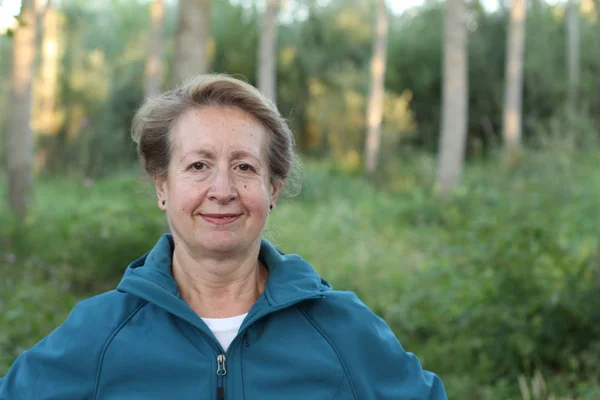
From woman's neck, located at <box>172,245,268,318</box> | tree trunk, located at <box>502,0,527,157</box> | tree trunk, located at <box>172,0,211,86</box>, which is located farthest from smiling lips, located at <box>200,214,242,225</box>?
tree trunk, located at <box>502,0,527,157</box>

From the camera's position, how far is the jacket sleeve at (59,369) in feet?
7.16

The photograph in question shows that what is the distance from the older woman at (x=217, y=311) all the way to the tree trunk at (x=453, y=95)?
1221cm

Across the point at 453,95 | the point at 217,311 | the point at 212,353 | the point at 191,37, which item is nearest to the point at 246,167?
the point at 217,311

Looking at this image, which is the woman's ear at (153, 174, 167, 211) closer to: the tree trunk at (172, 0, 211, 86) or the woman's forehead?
the woman's forehead

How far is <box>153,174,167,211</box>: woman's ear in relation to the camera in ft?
8.50

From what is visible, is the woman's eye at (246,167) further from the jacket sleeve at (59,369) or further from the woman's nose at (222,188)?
the jacket sleeve at (59,369)

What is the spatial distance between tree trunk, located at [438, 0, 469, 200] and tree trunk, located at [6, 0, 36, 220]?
733cm

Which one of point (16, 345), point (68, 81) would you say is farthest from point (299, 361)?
point (68, 81)

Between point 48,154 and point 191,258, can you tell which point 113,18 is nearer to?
point 48,154

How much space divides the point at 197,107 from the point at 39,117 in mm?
20021

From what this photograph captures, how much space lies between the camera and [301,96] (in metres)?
29.0

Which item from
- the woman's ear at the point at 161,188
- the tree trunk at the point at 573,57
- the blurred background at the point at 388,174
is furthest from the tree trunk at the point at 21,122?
the tree trunk at the point at 573,57

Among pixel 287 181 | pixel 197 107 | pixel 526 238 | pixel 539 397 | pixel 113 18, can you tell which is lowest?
pixel 539 397

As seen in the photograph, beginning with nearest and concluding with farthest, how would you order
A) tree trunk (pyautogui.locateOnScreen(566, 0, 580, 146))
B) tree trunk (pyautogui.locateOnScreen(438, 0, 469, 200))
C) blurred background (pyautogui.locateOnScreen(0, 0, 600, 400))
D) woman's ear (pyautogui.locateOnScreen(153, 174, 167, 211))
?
1. woman's ear (pyautogui.locateOnScreen(153, 174, 167, 211))
2. blurred background (pyautogui.locateOnScreen(0, 0, 600, 400))
3. tree trunk (pyautogui.locateOnScreen(438, 0, 469, 200))
4. tree trunk (pyautogui.locateOnScreen(566, 0, 580, 146))
